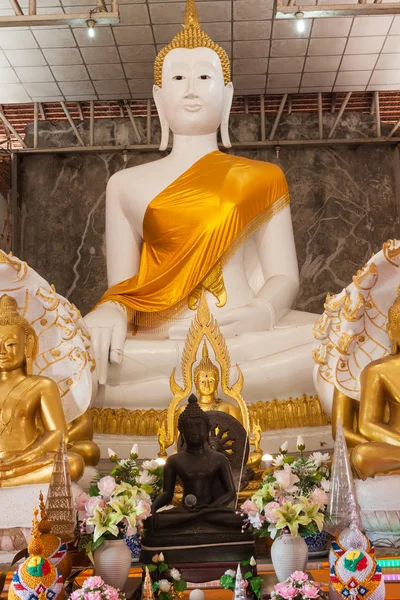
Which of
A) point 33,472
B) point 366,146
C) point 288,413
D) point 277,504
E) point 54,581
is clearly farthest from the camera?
point 366,146

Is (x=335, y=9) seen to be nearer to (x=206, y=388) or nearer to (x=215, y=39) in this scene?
(x=215, y=39)

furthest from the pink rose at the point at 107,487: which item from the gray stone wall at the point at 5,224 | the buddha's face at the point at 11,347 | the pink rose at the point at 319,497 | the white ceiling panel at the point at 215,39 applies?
the gray stone wall at the point at 5,224

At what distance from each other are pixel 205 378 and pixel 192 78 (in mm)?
2510

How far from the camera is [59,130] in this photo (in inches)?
282

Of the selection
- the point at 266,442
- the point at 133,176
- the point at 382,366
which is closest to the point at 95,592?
the point at 382,366

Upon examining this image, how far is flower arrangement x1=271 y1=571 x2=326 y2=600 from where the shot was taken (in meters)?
2.09

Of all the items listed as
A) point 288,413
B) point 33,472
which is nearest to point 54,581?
point 33,472

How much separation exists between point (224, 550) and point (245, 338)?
81.2 inches

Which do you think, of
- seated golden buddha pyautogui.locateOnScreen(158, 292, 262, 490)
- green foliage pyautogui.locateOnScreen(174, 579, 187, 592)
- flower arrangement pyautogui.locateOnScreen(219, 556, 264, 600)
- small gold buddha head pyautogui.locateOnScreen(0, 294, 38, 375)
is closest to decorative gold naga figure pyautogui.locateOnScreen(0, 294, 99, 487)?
small gold buddha head pyautogui.locateOnScreen(0, 294, 38, 375)

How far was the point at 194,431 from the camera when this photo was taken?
2818mm

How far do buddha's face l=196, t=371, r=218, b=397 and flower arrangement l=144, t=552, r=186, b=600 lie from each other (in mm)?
1222

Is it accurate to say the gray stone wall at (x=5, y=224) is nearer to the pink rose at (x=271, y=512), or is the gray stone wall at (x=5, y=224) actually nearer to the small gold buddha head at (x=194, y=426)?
the small gold buddha head at (x=194, y=426)

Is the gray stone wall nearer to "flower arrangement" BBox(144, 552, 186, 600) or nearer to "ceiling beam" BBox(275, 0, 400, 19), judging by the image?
"ceiling beam" BBox(275, 0, 400, 19)

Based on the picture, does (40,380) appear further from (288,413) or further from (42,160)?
(42,160)
